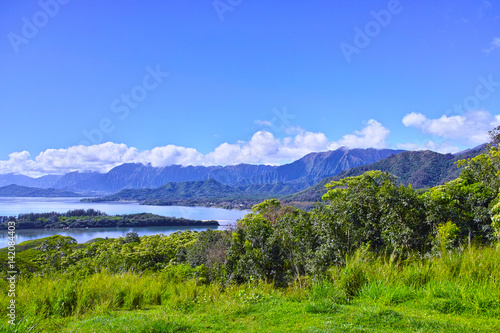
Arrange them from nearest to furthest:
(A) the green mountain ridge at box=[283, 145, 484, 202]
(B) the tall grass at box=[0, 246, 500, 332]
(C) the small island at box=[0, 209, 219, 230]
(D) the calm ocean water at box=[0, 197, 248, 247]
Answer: (B) the tall grass at box=[0, 246, 500, 332], (D) the calm ocean water at box=[0, 197, 248, 247], (C) the small island at box=[0, 209, 219, 230], (A) the green mountain ridge at box=[283, 145, 484, 202]

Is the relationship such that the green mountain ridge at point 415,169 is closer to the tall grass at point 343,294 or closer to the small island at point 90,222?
the small island at point 90,222

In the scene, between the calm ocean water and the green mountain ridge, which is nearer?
the calm ocean water

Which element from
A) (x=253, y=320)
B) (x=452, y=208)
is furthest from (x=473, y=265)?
(x=452, y=208)

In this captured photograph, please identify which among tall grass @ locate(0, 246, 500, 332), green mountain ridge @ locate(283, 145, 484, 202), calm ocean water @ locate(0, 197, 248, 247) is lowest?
calm ocean water @ locate(0, 197, 248, 247)

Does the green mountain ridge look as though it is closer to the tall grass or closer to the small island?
the small island

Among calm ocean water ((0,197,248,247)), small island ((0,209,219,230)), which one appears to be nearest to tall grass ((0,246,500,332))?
calm ocean water ((0,197,248,247))

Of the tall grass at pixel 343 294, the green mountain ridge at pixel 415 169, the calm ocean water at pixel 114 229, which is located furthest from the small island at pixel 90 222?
the tall grass at pixel 343 294

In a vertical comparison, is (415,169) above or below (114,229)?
above

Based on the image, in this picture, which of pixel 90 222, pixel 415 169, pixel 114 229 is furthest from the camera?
pixel 415 169

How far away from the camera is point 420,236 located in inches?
321

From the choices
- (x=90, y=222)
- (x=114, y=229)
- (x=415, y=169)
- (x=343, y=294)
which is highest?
(x=415, y=169)

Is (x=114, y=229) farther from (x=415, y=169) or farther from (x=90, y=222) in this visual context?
(x=415, y=169)

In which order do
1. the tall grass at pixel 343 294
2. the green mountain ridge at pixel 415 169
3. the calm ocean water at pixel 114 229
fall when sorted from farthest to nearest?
the green mountain ridge at pixel 415 169 → the calm ocean water at pixel 114 229 → the tall grass at pixel 343 294

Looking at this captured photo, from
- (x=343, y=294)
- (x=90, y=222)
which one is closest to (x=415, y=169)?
(x=90, y=222)
